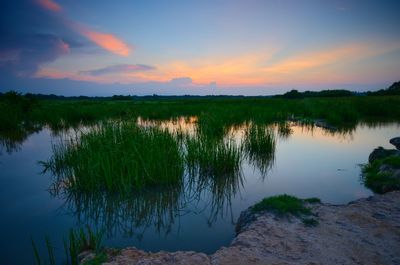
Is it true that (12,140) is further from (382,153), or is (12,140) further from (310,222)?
(382,153)

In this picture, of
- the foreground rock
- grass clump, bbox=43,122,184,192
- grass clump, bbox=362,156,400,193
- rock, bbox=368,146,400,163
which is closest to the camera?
the foreground rock

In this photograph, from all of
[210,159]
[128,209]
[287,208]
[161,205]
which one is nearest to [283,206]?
[287,208]

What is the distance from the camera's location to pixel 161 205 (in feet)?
17.2

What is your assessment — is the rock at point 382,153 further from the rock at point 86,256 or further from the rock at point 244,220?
the rock at point 86,256

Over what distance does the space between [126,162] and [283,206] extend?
3.28 metres

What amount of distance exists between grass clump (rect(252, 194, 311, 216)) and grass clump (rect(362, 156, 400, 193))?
2.48 m

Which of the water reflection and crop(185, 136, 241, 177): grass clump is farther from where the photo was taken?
the water reflection

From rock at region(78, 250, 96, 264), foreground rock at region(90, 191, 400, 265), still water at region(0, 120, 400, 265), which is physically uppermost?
foreground rock at region(90, 191, 400, 265)

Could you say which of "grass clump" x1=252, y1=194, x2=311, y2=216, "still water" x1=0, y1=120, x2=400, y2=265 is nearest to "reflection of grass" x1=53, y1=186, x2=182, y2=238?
"still water" x1=0, y1=120, x2=400, y2=265

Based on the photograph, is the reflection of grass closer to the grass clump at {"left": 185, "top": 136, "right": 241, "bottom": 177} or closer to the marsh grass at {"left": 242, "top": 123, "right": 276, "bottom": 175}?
the grass clump at {"left": 185, "top": 136, "right": 241, "bottom": 177}

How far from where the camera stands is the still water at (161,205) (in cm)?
409

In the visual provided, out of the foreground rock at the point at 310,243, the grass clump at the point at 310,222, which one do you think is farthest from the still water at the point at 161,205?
the grass clump at the point at 310,222

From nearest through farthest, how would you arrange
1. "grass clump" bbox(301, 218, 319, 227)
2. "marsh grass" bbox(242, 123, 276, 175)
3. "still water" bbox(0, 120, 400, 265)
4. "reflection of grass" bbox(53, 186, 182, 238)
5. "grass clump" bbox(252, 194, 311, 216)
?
1. "grass clump" bbox(301, 218, 319, 227)
2. "still water" bbox(0, 120, 400, 265)
3. "grass clump" bbox(252, 194, 311, 216)
4. "reflection of grass" bbox(53, 186, 182, 238)
5. "marsh grass" bbox(242, 123, 276, 175)

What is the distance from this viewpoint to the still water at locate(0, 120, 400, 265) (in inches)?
161
